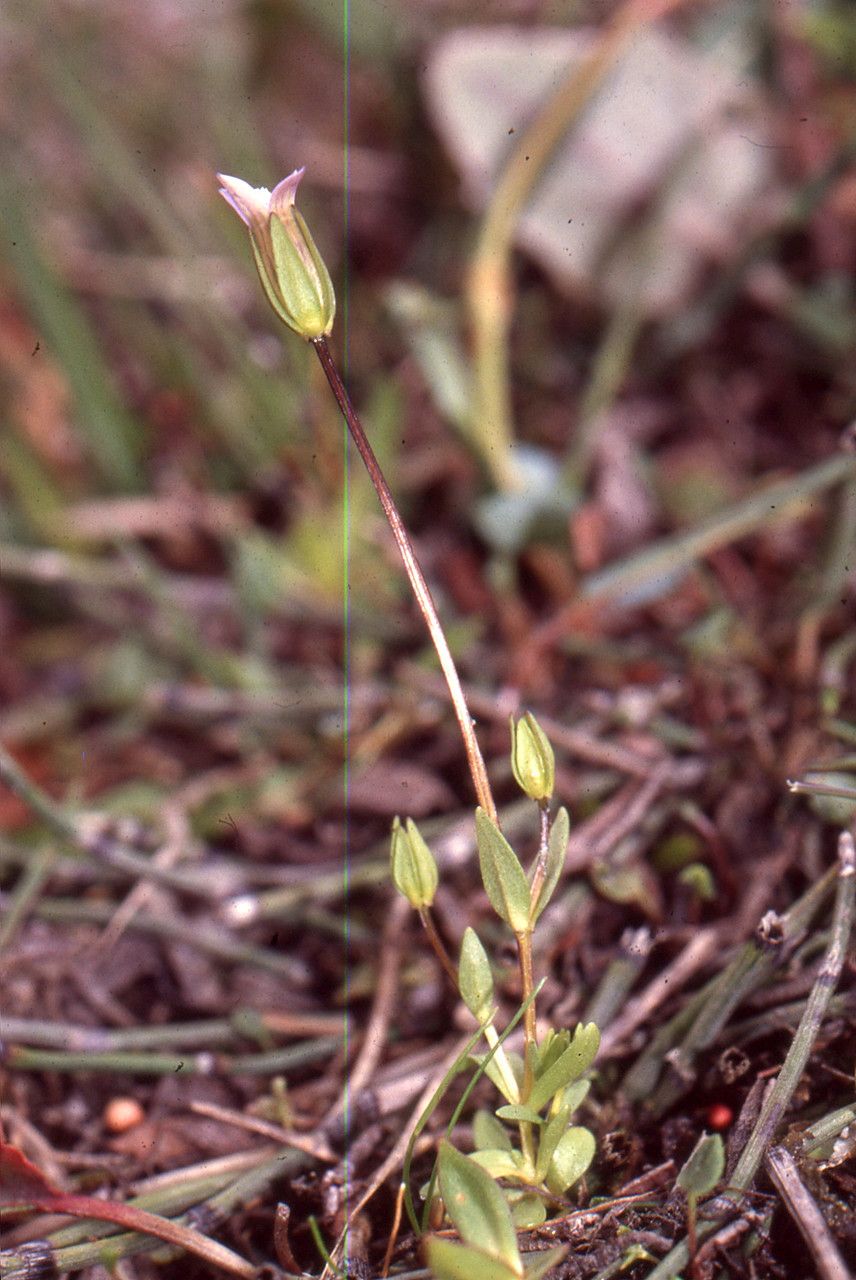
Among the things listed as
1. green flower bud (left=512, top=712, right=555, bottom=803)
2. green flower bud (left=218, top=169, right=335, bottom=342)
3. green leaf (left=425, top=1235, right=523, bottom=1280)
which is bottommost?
green leaf (left=425, top=1235, right=523, bottom=1280)

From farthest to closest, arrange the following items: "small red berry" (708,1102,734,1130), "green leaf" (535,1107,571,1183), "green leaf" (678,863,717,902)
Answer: "green leaf" (678,863,717,902), "small red berry" (708,1102,734,1130), "green leaf" (535,1107,571,1183)

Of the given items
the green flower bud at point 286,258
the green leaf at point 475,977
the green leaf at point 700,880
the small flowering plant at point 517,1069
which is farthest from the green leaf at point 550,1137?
the green flower bud at point 286,258

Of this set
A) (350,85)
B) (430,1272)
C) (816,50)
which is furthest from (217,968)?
(350,85)

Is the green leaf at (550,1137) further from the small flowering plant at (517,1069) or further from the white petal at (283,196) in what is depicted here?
the white petal at (283,196)

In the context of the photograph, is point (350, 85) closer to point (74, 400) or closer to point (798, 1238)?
point (74, 400)

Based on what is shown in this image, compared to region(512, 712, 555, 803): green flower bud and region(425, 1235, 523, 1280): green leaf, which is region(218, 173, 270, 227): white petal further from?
region(425, 1235, 523, 1280): green leaf

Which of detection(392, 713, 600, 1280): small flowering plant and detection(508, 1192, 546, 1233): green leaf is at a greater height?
detection(392, 713, 600, 1280): small flowering plant

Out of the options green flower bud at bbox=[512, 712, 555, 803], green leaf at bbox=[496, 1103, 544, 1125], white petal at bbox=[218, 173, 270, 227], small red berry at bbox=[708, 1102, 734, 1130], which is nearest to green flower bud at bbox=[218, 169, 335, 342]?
white petal at bbox=[218, 173, 270, 227]
